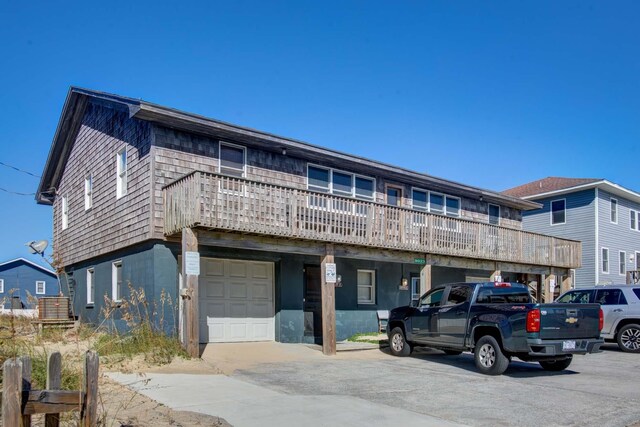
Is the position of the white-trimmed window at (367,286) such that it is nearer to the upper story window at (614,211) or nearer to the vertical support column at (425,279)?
the vertical support column at (425,279)

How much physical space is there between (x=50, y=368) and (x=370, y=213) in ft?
39.3

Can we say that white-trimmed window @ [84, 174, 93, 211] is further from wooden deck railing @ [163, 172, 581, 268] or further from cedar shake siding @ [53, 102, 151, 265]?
wooden deck railing @ [163, 172, 581, 268]

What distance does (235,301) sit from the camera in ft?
52.0

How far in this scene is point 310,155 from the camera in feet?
57.1

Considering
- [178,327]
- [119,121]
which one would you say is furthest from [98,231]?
[178,327]

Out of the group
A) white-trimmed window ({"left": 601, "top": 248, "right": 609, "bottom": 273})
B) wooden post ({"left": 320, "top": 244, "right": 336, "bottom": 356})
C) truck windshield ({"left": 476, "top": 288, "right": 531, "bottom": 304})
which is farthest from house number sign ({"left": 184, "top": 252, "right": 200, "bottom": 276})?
white-trimmed window ({"left": 601, "top": 248, "right": 609, "bottom": 273})

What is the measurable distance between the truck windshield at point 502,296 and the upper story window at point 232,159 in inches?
287

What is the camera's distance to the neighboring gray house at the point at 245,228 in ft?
45.0

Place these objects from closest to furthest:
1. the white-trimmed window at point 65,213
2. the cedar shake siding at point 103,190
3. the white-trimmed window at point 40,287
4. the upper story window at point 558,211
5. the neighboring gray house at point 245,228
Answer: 1. the neighboring gray house at point 245,228
2. the cedar shake siding at point 103,190
3. the white-trimmed window at point 65,213
4. the upper story window at point 558,211
5. the white-trimmed window at point 40,287

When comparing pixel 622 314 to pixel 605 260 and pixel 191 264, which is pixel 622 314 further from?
pixel 605 260

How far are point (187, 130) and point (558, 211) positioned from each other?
72.3 feet

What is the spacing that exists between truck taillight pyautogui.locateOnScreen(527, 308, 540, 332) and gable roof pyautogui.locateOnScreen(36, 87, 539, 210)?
8431 millimetres

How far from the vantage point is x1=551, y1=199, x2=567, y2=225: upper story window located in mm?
29938

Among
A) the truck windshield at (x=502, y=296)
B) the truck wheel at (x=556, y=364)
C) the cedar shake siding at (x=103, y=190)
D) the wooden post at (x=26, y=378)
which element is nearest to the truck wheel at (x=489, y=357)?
the truck windshield at (x=502, y=296)
